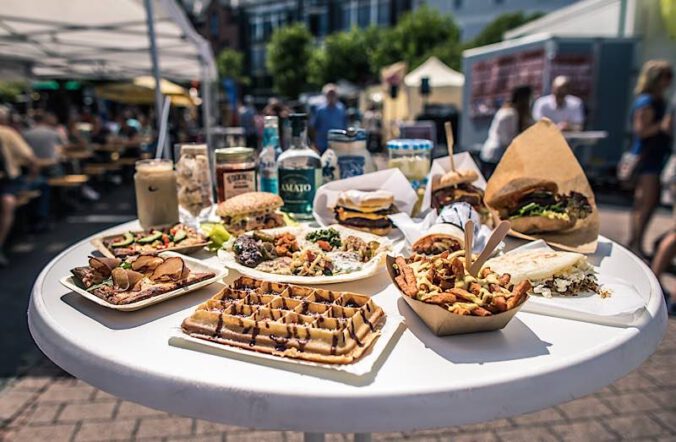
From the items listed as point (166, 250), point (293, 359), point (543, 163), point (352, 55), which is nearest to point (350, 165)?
point (543, 163)

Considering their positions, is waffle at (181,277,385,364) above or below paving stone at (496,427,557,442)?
above

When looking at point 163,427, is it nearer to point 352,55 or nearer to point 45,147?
point 45,147

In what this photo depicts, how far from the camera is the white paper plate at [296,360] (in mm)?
996

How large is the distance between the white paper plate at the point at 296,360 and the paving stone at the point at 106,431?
6.96 ft

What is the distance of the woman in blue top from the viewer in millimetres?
5527

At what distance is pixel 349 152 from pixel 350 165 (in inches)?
2.6

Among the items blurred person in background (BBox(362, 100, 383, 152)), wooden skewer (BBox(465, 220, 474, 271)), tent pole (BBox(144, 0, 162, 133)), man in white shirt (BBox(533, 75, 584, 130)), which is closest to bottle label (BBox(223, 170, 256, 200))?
wooden skewer (BBox(465, 220, 474, 271))

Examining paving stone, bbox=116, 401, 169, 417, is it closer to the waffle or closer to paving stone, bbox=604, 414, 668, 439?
the waffle

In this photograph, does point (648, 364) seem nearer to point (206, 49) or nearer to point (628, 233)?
point (628, 233)

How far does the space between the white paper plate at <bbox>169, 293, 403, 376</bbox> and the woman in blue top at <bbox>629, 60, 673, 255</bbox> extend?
5.64 metres

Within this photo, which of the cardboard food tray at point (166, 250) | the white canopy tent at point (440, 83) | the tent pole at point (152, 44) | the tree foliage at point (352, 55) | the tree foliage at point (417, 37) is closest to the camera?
the cardboard food tray at point (166, 250)

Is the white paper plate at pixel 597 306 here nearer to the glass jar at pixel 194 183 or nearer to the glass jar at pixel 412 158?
the glass jar at pixel 412 158

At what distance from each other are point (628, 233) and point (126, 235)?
6968mm

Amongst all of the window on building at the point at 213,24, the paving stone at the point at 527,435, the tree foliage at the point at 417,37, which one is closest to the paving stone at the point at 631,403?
the paving stone at the point at 527,435
